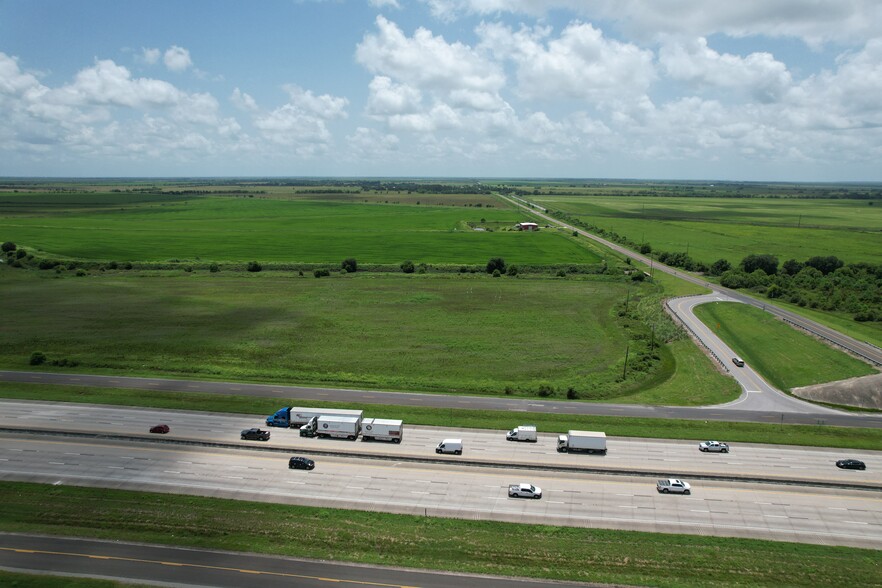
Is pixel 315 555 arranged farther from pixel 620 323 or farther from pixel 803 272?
pixel 803 272

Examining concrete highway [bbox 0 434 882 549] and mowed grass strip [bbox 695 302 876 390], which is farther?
mowed grass strip [bbox 695 302 876 390]

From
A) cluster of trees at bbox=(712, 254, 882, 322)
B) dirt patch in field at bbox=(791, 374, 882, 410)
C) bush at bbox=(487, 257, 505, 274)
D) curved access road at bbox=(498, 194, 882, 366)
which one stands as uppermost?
bush at bbox=(487, 257, 505, 274)

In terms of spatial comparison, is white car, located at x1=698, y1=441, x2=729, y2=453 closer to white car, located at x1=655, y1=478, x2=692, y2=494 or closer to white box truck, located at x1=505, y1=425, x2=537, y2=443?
white car, located at x1=655, y1=478, x2=692, y2=494

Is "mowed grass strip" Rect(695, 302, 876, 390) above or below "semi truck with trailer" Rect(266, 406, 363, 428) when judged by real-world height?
below

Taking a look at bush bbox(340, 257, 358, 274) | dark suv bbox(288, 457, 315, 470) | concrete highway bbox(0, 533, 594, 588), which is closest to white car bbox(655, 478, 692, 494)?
concrete highway bbox(0, 533, 594, 588)

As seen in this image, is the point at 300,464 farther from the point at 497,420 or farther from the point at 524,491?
the point at 497,420

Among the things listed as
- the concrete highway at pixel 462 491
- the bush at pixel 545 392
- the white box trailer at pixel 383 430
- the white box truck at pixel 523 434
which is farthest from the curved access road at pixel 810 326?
→ the white box trailer at pixel 383 430
